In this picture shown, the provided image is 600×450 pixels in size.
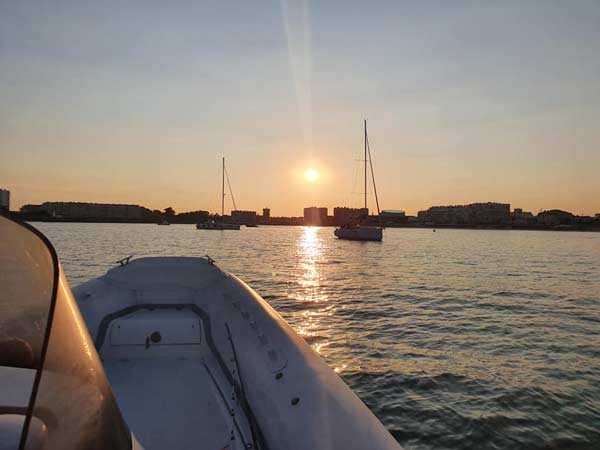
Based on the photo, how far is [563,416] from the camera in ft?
17.9

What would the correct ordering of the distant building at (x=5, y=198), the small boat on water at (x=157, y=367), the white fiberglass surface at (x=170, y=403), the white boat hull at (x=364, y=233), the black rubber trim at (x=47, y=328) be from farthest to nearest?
1. the white boat hull at (x=364, y=233)
2. the white fiberglass surface at (x=170, y=403)
3. the distant building at (x=5, y=198)
4. the small boat on water at (x=157, y=367)
5. the black rubber trim at (x=47, y=328)

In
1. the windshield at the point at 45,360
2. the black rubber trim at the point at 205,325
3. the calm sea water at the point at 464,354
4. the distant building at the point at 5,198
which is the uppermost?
the distant building at the point at 5,198

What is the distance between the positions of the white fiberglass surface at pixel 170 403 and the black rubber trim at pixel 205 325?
8.4 inches

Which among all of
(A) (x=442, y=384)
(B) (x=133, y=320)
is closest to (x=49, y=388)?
(B) (x=133, y=320)

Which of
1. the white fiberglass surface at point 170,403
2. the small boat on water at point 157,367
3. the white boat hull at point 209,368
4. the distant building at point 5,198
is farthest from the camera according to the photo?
the white fiberglass surface at point 170,403

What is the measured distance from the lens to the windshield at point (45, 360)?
1113 mm

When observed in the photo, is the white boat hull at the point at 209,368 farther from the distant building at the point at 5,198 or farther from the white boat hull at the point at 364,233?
the white boat hull at the point at 364,233

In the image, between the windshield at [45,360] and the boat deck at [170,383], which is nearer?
the windshield at [45,360]

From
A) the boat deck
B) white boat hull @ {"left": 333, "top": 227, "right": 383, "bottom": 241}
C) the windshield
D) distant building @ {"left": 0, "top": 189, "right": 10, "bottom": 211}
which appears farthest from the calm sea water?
white boat hull @ {"left": 333, "top": 227, "right": 383, "bottom": 241}

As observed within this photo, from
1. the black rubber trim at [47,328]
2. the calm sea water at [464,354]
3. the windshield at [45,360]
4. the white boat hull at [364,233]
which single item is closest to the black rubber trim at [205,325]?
the windshield at [45,360]

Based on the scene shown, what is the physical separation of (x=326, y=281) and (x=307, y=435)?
16.7 metres

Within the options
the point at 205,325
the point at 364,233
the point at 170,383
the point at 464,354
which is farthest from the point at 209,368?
the point at 364,233

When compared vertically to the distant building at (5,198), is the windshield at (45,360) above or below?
below

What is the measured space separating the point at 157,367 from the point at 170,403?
96 cm
